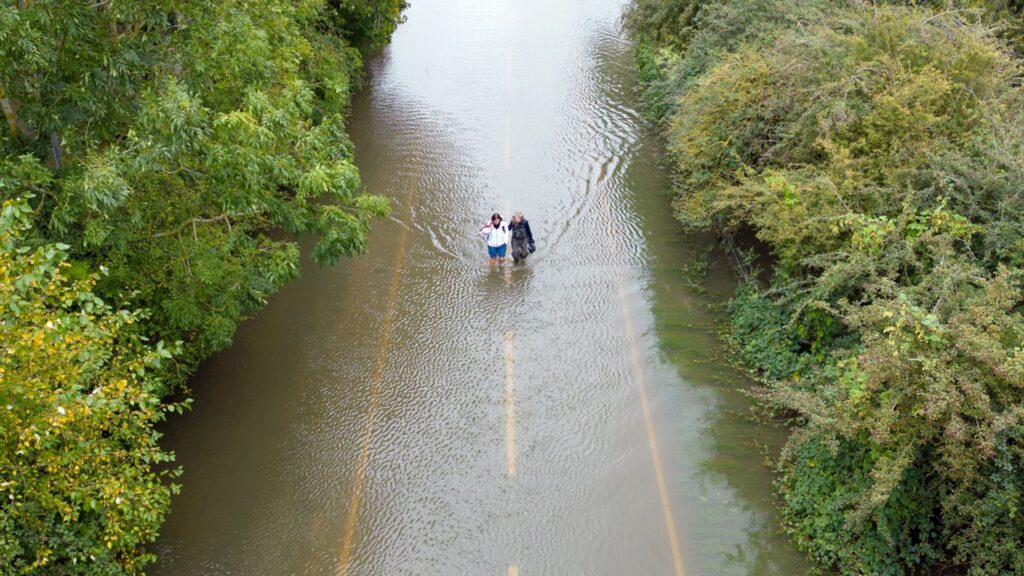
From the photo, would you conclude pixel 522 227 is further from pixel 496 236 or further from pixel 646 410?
pixel 646 410

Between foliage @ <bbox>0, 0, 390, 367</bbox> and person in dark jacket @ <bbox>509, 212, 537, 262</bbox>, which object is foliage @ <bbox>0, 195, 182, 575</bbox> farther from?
person in dark jacket @ <bbox>509, 212, 537, 262</bbox>

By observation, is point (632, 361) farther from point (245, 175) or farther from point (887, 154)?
→ point (245, 175)

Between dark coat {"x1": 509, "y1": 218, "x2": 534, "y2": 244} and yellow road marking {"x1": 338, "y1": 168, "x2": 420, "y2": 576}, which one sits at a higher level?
dark coat {"x1": 509, "y1": 218, "x2": 534, "y2": 244}

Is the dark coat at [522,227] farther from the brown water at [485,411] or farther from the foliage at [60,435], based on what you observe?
the foliage at [60,435]

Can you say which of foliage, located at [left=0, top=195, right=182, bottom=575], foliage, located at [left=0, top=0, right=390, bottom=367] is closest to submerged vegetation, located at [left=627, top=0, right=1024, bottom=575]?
foliage, located at [left=0, top=0, right=390, bottom=367]

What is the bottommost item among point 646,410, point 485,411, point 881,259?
point 485,411

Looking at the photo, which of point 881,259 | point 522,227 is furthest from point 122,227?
point 881,259

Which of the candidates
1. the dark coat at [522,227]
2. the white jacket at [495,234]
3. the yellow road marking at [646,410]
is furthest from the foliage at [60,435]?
the dark coat at [522,227]
